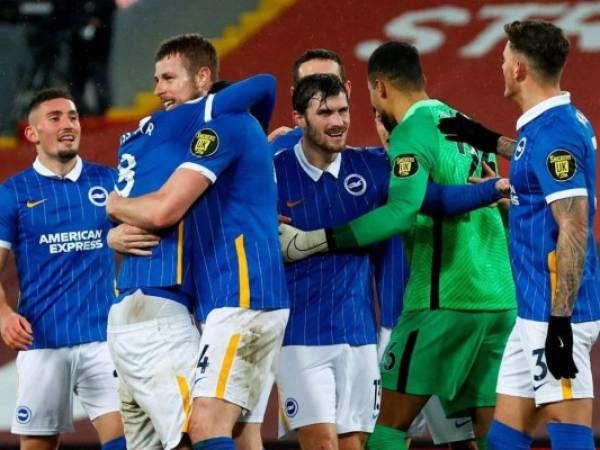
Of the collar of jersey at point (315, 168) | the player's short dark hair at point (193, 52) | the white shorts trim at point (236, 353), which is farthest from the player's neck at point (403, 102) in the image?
the white shorts trim at point (236, 353)

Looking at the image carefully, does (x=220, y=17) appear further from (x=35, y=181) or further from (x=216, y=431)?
(x=216, y=431)

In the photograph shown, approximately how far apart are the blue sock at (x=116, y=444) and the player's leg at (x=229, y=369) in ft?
5.47

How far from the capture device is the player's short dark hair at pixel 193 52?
4.36 meters

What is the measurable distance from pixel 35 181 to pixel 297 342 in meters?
1.63

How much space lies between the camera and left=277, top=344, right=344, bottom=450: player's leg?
15.7 ft

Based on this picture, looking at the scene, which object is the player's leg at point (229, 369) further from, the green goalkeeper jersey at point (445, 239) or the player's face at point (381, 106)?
the player's face at point (381, 106)

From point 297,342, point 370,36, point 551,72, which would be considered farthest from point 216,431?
point 370,36

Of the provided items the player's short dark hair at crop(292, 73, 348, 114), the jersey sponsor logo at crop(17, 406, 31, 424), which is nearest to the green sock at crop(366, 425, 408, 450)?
the player's short dark hair at crop(292, 73, 348, 114)

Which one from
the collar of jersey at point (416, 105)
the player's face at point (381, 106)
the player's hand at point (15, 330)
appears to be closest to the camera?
the collar of jersey at point (416, 105)

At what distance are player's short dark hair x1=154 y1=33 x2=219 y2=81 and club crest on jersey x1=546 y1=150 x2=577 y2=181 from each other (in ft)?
3.89

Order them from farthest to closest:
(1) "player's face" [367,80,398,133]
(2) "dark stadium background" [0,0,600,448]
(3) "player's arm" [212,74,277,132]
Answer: (2) "dark stadium background" [0,0,600,448]
(1) "player's face" [367,80,398,133]
(3) "player's arm" [212,74,277,132]

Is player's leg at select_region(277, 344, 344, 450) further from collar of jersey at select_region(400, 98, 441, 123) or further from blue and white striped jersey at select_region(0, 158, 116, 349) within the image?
blue and white striped jersey at select_region(0, 158, 116, 349)

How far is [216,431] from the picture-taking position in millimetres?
3867

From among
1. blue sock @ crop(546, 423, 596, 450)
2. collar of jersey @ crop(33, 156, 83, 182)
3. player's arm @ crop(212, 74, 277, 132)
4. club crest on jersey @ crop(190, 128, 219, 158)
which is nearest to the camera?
club crest on jersey @ crop(190, 128, 219, 158)
